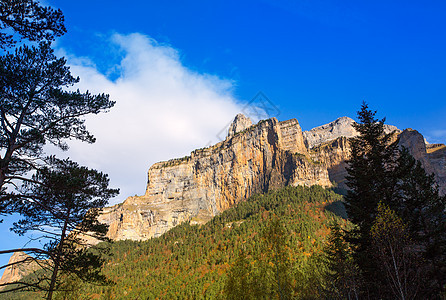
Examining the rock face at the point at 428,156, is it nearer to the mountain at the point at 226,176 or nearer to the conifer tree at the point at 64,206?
the mountain at the point at 226,176

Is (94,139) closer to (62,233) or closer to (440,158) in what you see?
(62,233)

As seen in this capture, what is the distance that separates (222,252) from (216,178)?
88243mm

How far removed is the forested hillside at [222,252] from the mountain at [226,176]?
18.3m

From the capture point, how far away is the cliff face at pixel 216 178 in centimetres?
15688

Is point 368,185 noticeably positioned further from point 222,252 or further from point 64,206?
point 222,252

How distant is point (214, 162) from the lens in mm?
181250

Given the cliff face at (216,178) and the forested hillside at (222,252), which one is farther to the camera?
the cliff face at (216,178)

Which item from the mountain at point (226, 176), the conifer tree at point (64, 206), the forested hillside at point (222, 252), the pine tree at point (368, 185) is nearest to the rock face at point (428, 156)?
the mountain at point (226, 176)

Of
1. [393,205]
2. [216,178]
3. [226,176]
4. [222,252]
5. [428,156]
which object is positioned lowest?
[222,252]

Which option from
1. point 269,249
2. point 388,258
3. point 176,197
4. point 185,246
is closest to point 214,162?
point 176,197

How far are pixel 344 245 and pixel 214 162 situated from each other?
158m

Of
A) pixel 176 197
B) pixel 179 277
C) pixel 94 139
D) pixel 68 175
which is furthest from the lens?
pixel 176 197

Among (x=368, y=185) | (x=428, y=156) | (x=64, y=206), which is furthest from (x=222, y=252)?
(x=428, y=156)

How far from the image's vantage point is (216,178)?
580ft
